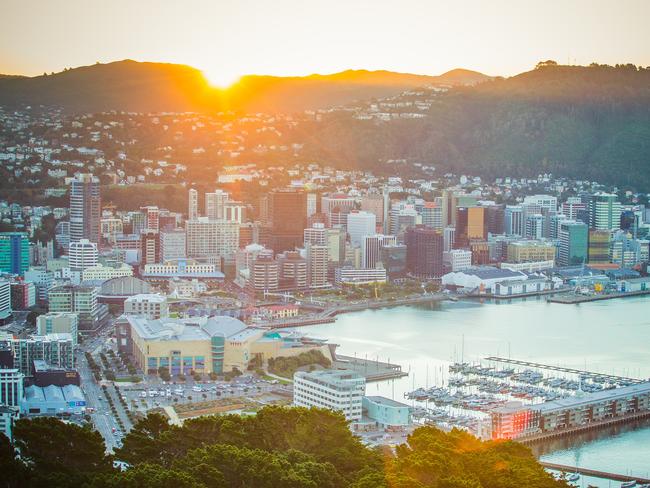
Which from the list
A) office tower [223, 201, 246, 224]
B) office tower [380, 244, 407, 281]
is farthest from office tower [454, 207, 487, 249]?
office tower [223, 201, 246, 224]

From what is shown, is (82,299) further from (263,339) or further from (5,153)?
(5,153)

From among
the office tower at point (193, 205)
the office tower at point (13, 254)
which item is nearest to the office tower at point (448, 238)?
the office tower at point (193, 205)

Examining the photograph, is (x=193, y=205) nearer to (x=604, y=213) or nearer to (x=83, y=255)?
(x=83, y=255)

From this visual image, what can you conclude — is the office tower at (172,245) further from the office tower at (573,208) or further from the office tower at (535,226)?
the office tower at (573,208)

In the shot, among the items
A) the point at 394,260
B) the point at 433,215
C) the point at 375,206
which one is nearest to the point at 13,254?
the point at 394,260

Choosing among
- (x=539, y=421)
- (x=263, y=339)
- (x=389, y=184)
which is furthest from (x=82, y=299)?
(x=389, y=184)

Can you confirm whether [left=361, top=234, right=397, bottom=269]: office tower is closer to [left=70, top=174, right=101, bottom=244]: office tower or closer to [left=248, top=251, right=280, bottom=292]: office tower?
[left=248, top=251, right=280, bottom=292]: office tower

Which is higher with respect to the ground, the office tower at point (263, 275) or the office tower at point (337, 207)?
the office tower at point (337, 207)
